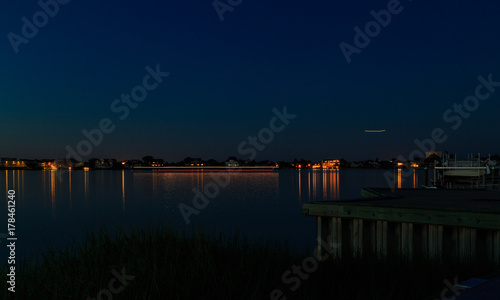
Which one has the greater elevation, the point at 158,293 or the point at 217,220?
the point at 158,293

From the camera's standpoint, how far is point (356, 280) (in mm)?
6188

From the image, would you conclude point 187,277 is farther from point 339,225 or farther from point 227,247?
point 339,225

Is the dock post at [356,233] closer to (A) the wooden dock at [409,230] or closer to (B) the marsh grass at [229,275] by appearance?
(A) the wooden dock at [409,230]

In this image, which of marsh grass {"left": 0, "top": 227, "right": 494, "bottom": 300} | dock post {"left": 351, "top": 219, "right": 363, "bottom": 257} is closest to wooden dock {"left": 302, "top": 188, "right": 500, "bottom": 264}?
dock post {"left": 351, "top": 219, "right": 363, "bottom": 257}

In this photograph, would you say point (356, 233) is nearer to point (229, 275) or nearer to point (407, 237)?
point (407, 237)

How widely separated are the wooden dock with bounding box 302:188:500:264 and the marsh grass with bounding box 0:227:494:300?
109 cm

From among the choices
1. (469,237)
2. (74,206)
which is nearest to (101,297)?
(469,237)

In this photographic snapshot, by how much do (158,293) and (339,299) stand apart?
2482 mm

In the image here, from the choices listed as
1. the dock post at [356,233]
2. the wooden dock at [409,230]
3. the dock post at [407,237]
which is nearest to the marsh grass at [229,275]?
the wooden dock at [409,230]

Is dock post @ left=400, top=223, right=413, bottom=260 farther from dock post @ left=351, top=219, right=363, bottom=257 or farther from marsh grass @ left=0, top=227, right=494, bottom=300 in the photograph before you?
marsh grass @ left=0, top=227, right=494, bottom=300


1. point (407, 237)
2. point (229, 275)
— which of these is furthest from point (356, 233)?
point (229, 275)

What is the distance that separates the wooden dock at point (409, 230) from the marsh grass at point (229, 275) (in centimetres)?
109

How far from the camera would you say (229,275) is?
5977 millimetres

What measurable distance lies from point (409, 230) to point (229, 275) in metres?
5.46
